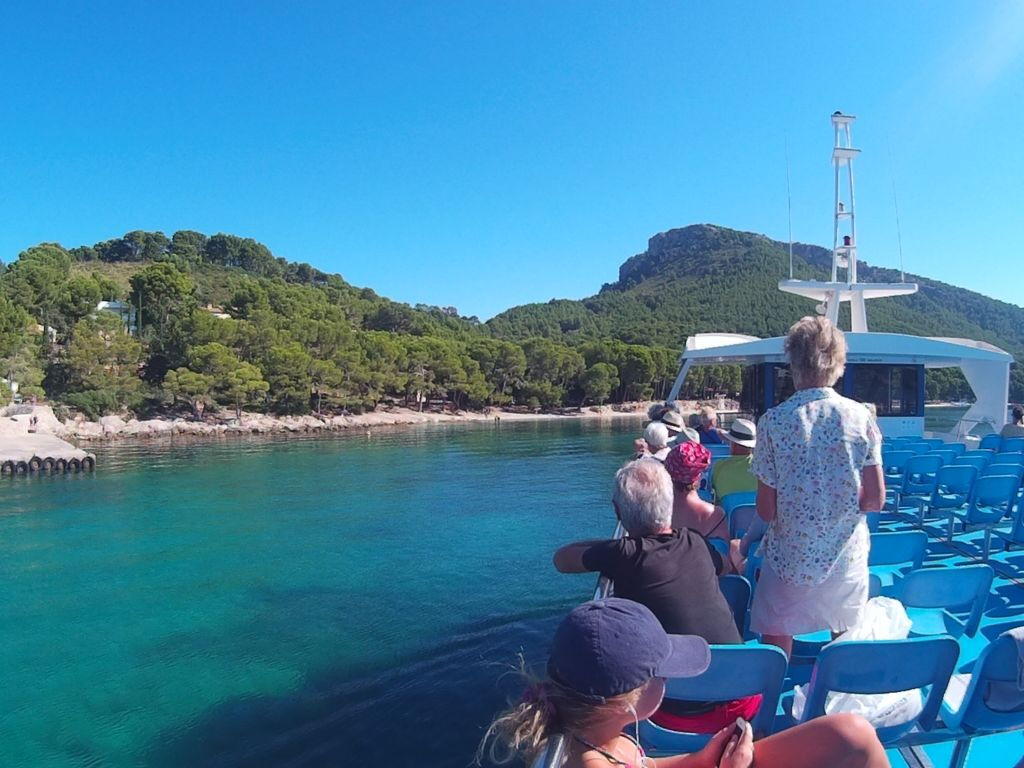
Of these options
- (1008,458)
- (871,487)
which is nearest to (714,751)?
(871,487)

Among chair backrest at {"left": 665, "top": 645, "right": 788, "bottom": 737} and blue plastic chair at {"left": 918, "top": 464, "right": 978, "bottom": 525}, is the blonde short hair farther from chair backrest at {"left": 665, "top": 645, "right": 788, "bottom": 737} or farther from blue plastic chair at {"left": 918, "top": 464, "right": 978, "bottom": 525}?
blue plastic chair at {"left": 918, "top": 464, "right": 978, "bottom": 525}

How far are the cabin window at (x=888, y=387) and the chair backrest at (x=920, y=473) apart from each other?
5703 millimetres

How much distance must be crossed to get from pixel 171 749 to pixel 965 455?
8.10 metres

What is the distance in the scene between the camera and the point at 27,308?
180 ft

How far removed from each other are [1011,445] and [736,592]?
7833 mm

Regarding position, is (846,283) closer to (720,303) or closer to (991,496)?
(991,496)

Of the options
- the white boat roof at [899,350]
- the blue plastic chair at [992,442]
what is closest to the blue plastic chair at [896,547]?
the blue plastic chair at [992,442]

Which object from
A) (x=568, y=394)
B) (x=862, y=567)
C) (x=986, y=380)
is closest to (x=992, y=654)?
(x=862, y=567)

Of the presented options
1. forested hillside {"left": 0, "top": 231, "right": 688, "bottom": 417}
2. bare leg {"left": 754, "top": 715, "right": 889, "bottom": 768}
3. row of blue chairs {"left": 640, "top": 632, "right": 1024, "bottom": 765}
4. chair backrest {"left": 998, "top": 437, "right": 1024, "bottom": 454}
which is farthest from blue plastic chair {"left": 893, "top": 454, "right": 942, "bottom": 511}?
forested hillside {"left": 0, "top": 231, "right": 688, "bottom": 417}

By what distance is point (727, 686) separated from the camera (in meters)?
2.34

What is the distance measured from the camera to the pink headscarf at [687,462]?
4.11 meters

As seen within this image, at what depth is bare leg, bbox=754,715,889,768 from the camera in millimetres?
1792

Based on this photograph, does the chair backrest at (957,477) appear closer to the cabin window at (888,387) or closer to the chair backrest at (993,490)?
the chair backrest at (993,490)

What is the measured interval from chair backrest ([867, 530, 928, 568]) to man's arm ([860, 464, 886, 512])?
1202 mm
